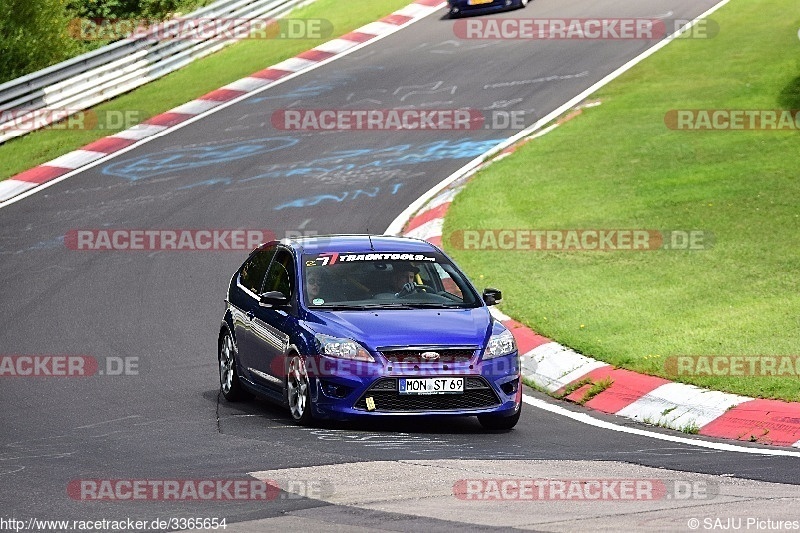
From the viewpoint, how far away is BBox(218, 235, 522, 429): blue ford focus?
1100cm

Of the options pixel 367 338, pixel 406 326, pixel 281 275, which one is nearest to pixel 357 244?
pixel 281 275

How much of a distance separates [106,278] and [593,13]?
17605 mm

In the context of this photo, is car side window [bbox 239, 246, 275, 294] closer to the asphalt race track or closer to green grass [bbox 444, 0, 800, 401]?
the asphalt race track

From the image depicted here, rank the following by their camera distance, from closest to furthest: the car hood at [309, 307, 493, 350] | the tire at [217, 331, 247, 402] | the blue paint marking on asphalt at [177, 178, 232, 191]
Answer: the car hood at [309, 307, 493, 350]
the tire at [217, 331, 247, 402]
the blue paint marking on asphalt at [177, 178, 232, 191]

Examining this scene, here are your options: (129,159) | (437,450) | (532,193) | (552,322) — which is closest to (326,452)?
(437,450)

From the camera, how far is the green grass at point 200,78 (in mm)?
25359

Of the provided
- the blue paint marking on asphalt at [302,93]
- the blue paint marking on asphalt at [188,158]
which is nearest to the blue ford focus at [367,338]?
the blue paint marking on asphalt at [188,158]

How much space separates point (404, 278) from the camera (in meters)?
12.3

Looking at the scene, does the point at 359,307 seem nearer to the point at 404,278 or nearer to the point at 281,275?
the point at 404,278

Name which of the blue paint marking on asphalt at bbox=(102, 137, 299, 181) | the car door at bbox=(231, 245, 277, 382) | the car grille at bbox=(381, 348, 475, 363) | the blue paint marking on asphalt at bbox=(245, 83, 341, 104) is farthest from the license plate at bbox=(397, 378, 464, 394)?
the blue paint marking on asphalt at bbox=(245, 83, 341, 104)

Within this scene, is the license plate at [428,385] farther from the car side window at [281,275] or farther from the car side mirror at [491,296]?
the car side window at [281,275]

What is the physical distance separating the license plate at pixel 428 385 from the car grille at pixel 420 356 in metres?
0.15

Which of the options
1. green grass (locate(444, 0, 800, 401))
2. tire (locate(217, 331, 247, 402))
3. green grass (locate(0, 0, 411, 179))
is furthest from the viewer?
green grass (locate(0, 0, 411, 179))

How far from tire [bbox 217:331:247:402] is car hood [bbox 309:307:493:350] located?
1554 mm
